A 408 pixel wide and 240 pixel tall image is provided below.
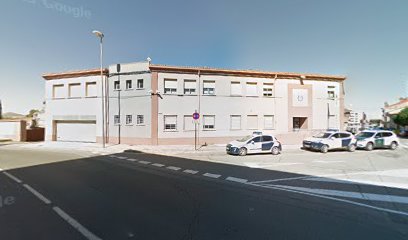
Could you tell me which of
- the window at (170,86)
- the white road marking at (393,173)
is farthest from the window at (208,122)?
the white road marking at (393,173)

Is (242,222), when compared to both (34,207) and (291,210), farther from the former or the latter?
(34,207)

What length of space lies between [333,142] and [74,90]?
25.2 metres

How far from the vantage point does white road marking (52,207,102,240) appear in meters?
3.38

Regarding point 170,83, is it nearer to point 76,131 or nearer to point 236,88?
point 236,88

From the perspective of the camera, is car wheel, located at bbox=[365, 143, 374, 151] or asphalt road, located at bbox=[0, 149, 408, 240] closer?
asphalt road, located at bbox=[0, 149, 408, 240]

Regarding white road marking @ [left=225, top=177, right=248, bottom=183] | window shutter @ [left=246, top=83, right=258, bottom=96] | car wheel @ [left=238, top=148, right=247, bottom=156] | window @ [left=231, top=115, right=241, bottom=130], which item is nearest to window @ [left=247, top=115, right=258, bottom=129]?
window @ [left=231, top=115, right=241, bottom=130]

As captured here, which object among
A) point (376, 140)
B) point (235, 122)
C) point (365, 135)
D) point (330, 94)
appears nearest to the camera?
point (376, 140)

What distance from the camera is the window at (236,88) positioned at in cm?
2016

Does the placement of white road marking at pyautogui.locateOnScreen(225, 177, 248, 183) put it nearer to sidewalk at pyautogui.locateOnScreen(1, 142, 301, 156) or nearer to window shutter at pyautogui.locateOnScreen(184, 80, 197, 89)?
sidewalk at pyautogui.locateOnScreen(1, 142, 301, 156)

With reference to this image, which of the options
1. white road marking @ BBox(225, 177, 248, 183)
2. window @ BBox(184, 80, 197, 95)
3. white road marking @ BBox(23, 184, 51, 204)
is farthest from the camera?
window @ BBox(184, 80, 197, 95)

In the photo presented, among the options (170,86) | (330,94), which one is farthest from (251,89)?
(330,94)

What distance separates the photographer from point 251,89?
20.6 meters

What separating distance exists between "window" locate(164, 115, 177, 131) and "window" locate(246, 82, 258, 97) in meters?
8.06

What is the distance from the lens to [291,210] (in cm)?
462
